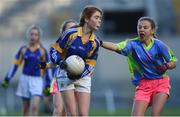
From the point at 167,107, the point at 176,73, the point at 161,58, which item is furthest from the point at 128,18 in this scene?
the point at 161,58

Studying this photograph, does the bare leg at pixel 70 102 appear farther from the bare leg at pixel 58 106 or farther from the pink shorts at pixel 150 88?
the bare leg at pixel 58 106

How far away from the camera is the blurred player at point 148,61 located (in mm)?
11180

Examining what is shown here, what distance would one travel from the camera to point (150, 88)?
1130cm

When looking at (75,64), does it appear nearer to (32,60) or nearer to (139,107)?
(139,107)

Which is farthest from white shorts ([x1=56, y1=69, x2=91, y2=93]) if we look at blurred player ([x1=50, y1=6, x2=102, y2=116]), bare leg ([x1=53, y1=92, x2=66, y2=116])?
bare leg ([x1=53, y1=92, x2=66, y2=116])

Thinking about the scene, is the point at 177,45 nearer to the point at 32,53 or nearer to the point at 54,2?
the point at 54,2

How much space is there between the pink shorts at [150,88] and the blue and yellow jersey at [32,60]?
12.8 feet

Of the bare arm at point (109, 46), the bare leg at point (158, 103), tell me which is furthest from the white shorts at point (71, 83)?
the bare leg at point (158, 103)

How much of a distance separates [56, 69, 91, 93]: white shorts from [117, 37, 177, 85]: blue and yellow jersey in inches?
34.6

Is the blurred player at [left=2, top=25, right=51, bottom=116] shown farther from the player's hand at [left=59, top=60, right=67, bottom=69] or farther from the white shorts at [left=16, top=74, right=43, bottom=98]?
the player's hand at [left=59, top=60, right=67, bottom=69]

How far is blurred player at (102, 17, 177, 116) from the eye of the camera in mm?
11180

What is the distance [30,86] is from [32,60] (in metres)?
0.59

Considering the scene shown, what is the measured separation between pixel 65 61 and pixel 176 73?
1950 centimetres

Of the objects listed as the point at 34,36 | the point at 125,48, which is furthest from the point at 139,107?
the point at 34,36
